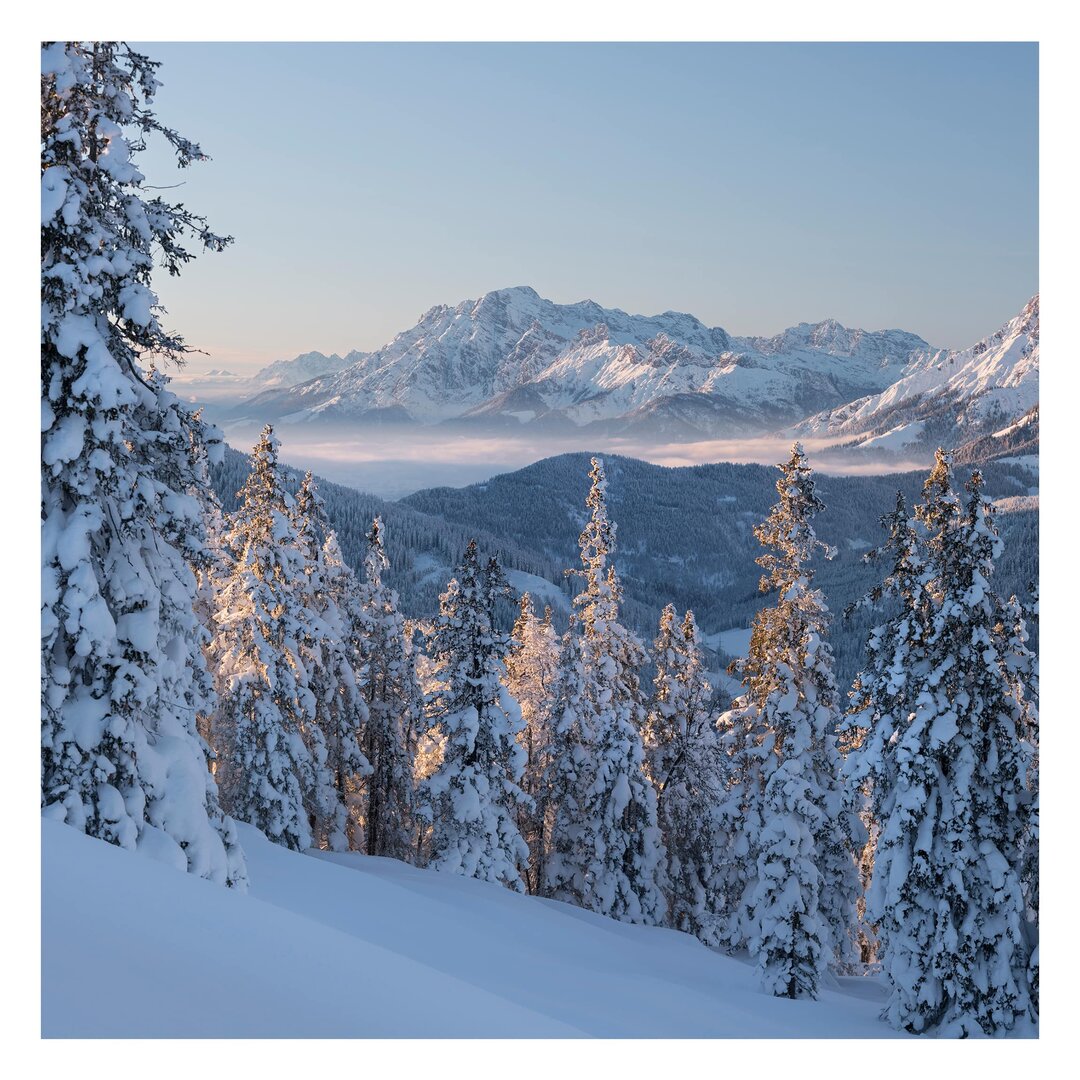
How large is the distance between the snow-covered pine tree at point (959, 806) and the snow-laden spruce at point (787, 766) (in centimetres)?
375

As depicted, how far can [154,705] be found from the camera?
962cm

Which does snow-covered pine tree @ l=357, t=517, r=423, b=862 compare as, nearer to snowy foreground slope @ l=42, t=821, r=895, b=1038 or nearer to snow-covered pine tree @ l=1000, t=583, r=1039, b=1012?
snow-covered pine tree @ l=1000, t=583, r=1039, b=1012

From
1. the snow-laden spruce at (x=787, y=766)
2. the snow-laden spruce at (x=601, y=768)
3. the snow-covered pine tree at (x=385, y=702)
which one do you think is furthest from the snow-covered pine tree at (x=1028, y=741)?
the snow-covered pine tree at (x=385, y=702)

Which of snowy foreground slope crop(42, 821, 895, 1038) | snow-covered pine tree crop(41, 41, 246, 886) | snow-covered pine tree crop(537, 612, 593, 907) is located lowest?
snow-covered pine tree crop(537, 612, 593, 907)

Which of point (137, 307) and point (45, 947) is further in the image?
point (137, 307)

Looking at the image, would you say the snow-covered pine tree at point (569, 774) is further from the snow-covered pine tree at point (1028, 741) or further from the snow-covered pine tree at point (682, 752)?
the snow-covered pine tree at point (1028, 741)

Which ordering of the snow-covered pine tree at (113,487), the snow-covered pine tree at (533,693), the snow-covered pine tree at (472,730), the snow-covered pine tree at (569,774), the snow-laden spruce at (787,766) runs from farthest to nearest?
the snow-covered pine tree at (533,693), the snow-covered pine tree at (569,774), the snow-covered pine tree at (472,730), the snow-laden spruce at (787,766), the snow-covered pine tree at (113,487)

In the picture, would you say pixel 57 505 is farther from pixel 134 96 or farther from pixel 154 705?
pixel 134 96

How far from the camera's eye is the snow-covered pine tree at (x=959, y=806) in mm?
14273

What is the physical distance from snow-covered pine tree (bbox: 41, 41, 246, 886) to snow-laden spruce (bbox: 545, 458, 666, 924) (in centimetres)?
1637

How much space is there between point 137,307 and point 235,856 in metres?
6.01

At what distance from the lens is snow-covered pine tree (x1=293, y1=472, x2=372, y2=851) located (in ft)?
78.1

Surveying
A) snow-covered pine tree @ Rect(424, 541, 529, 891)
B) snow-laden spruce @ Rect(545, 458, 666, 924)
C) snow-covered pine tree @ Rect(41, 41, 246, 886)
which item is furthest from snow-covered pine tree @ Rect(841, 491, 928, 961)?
snow-covered pine tree @ Rect(41, 41, 246, 886)
